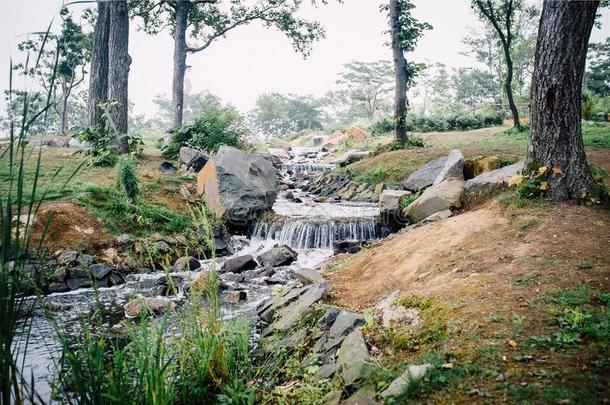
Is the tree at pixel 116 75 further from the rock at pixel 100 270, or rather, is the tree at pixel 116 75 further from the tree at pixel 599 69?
the tree at pixel 599 69

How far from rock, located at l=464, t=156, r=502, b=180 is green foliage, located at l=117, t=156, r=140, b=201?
6.88 meters

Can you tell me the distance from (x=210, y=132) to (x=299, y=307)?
918 cm

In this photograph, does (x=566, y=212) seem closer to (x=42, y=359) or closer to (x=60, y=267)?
(x=42, y=359)

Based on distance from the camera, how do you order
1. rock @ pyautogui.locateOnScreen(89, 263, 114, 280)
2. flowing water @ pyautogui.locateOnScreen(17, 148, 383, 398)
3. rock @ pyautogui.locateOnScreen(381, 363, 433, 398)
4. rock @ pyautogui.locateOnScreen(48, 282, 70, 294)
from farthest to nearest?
1. rock @ pyautogui.locateOnScreen(89, 263, 114, 280)
2. rock @ pyautogui.locateOnScreen(48, 282, 70, 294)
3. flowing water @ pyautogui.locateOnScreen(17, 148, 383, 398)
4. rock @ pyautogui.locateOnScreen(381, 363, 433, 398)

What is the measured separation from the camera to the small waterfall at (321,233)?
28.1 feet

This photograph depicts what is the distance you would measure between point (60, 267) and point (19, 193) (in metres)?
5.58

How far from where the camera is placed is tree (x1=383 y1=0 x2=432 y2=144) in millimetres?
13781

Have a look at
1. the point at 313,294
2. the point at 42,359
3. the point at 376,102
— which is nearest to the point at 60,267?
the point at 42,359

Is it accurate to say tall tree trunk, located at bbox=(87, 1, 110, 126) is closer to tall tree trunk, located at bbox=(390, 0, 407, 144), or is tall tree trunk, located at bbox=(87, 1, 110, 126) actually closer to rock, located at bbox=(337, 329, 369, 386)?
tall tree trunk, located at bbox=(390, 0, 407, 144)

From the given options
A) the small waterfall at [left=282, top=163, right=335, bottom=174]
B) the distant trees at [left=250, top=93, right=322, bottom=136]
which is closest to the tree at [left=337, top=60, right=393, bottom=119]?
the distant trees at [left=250, top=93, right=322, bottom=136]

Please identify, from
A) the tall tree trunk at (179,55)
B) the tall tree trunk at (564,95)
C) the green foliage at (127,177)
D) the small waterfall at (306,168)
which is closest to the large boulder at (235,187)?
the green foliage at (127,177)

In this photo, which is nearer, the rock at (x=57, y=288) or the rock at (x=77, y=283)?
the rock at (x=57, y=288)

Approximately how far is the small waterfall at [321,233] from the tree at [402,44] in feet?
22.8

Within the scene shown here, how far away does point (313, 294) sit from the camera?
4.32 metres
